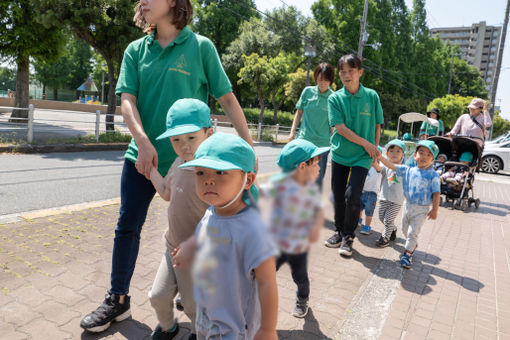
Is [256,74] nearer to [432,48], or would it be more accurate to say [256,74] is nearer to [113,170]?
[113,170]

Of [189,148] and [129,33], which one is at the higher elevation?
[129,33]

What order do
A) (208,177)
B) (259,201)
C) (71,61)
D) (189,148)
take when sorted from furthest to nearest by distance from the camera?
(71,61), (189,148), (208,177), (259,201)

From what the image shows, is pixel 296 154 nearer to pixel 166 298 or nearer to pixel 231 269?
pixel 231 269

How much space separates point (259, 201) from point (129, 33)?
549 inches

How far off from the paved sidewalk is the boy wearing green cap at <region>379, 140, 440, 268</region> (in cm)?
35

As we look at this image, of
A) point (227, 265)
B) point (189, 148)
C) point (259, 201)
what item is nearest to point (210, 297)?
point (227, 265)

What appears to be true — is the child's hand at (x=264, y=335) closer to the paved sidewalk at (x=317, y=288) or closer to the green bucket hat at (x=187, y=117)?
the green bucket hat at (x=187, y=117)

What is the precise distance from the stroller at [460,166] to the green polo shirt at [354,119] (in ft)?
15.8

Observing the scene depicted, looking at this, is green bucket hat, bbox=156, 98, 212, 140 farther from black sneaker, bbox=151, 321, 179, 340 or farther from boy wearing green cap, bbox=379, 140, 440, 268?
boy wearing green cap, bbox=379, 140, 440, 268

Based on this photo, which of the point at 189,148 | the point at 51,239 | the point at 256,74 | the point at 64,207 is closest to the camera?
the point at 189,148

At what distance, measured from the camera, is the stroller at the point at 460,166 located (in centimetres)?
741

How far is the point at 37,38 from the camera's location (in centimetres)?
1399

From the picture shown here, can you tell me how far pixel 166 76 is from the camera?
1764 millimetres

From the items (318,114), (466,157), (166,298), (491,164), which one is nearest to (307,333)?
(166,298)
